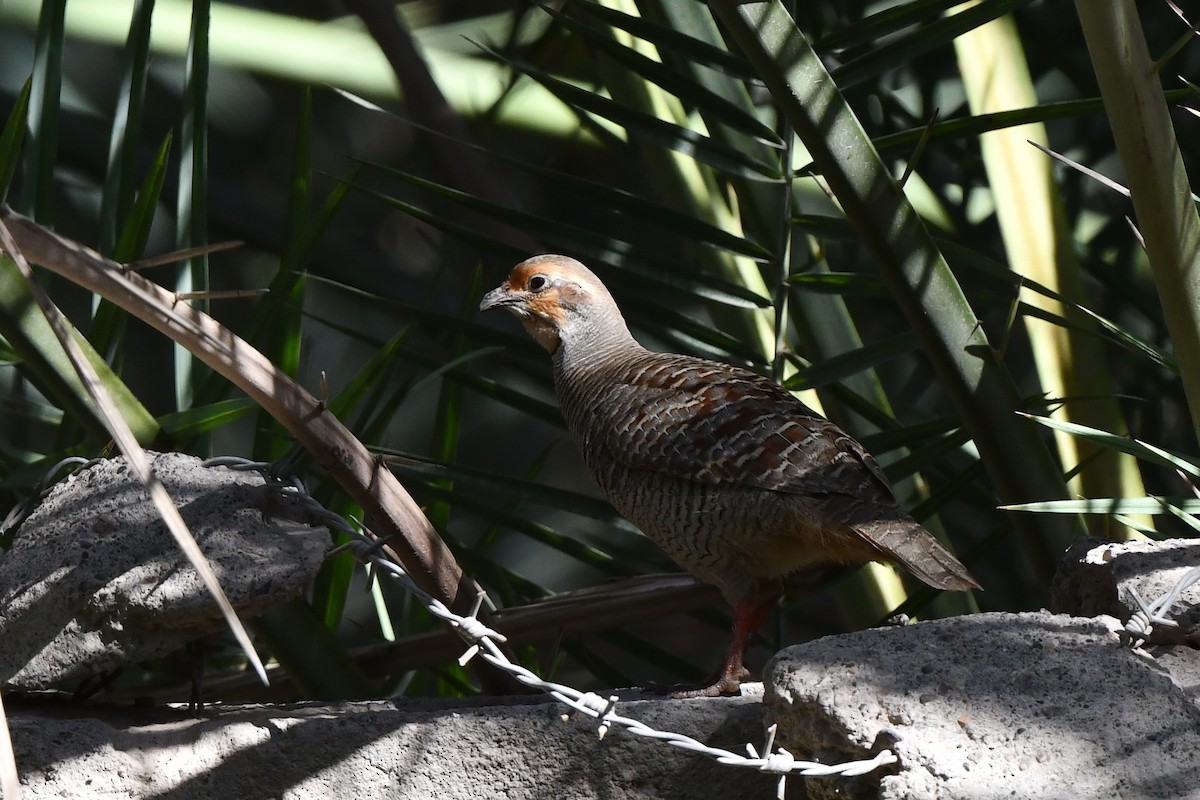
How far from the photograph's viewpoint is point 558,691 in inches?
74.5

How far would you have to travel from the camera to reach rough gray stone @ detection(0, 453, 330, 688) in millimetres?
2111

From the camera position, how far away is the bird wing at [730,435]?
103 inches

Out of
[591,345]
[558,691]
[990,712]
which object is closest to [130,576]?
[558,691]

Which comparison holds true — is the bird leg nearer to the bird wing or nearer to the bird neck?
the bird wing

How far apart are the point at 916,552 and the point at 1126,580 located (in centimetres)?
45

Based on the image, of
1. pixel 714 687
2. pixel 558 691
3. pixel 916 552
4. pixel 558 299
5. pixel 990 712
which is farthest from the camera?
pixel 558 299

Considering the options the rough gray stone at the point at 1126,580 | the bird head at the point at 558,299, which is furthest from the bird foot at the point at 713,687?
the bird head at the point at 558,299

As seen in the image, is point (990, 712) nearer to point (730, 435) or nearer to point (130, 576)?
point (730, 435)

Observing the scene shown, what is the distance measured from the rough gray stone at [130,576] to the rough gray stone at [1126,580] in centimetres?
134

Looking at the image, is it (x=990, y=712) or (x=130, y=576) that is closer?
(x=990, y=712)

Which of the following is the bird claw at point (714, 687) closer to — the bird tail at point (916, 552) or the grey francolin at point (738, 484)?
the grey francolin at point (738, 484)

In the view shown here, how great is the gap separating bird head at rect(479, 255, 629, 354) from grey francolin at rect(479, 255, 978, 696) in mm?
269

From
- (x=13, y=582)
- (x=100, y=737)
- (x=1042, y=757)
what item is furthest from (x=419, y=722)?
(x=1042, y=757)

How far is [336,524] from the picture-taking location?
7.18 feet
